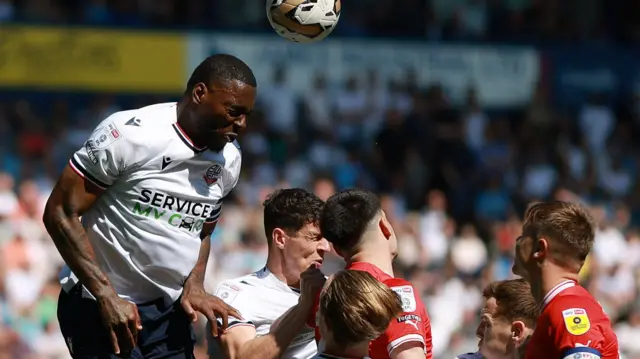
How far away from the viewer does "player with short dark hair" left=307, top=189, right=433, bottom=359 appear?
4.86 m

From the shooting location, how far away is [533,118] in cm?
2009

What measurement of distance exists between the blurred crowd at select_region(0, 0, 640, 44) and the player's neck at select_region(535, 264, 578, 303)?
14361 millimetres

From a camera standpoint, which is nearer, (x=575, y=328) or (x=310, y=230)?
(x=575, y=328)

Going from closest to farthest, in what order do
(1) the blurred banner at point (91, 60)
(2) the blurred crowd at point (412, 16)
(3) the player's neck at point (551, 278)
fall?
(3) the player's neck at point (551, 278) → (1) the blurred banner at point (91, 60) → (2) the blurred crowd at point (412, 16)

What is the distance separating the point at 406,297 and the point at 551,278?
0.62 meters

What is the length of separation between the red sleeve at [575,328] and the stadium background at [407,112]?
9.33 metres

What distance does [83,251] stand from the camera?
17.6 feet

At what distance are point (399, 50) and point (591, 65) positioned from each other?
11.7 feet

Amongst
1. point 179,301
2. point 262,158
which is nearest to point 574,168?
point 262,158

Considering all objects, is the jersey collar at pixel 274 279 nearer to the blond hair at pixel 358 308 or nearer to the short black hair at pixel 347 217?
the short black hair at pixel 347 217

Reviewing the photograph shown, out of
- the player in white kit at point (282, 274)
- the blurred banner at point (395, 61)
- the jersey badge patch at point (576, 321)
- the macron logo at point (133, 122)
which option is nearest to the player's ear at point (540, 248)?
the jersey badge patch at point (576, 321)

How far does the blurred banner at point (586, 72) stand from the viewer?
20.9 metres

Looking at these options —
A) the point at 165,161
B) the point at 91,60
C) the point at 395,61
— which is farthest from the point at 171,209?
the point at 395,61

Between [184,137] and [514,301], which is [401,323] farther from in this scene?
[184,137]
